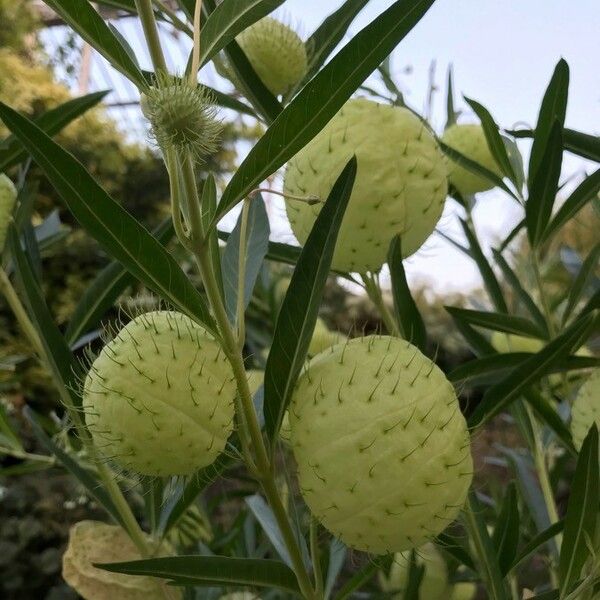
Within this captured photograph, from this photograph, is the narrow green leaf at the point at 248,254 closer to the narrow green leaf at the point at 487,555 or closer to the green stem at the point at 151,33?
the green stem at the point at 151,33

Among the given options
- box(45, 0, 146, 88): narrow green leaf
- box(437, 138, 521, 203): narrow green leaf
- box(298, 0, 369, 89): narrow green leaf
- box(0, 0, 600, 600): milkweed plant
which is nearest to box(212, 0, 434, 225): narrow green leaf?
box(0, 0, 600, 600): milkweed plant

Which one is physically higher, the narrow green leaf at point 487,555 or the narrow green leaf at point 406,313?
the narrow green leaf at point 406,313

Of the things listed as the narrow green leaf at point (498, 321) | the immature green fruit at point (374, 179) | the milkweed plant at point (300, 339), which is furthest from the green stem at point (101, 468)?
the narrow green leaf at point (498, 321)

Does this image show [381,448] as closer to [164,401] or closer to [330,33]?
[164,401]

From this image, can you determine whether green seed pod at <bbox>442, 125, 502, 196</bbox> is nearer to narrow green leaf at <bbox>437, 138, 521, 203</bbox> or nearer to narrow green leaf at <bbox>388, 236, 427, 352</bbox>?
narrow green leaf at <bbox>437, 138, 521, 203</bbox>

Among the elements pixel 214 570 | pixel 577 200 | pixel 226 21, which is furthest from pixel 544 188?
pixel 214 570

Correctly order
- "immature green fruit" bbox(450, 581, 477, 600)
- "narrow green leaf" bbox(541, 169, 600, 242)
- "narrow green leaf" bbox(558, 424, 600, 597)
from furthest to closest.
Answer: "immature green fruit" bbox(450, 581, 477, 600), "narrow green leaf" bbox(541, 169, 600, 242), "narrow green leaf" bbox(558, 424, 600, 597)
